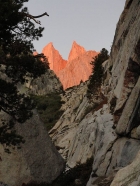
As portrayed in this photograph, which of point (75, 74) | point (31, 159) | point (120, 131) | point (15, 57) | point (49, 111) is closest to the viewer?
point (15, 57)

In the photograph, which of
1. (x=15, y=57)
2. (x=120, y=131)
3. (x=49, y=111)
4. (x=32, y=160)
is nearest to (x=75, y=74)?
(x=49, y=111)

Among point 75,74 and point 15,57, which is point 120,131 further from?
point 75,74

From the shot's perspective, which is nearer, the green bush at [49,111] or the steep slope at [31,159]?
the steep slope at [31,159]

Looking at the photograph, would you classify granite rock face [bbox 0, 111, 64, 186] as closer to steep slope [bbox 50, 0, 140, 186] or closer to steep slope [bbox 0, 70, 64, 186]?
steep slope [bbox 0, 70, 64, 186]

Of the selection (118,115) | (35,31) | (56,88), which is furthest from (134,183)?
(56,88)

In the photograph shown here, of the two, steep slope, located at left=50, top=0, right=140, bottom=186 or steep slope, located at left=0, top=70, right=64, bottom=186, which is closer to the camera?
steep slope, located at left=50, top=0, right=140, bottom=186

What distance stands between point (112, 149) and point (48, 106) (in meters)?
56.0

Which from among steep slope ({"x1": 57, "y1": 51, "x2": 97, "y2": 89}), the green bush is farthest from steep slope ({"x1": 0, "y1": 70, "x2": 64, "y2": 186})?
steep slope ({"x1": 57, "y1": 51, "x2": 97, "y2": 89})

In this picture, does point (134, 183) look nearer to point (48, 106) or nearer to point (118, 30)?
point (118, 30)

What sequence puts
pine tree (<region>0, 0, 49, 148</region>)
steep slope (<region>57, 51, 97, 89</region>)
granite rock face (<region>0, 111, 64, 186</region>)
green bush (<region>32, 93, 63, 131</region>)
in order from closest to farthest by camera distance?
pine tree (<region>0, 0, 49, 148</region>)
granite rock face (<region>0, 111, 64, 186</region>)
green bush (<region>32, 93, 63, 131</region>)
steep slope (<region>57, 51, 97, 89</region>)

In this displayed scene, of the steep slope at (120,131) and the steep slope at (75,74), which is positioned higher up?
the steep slope at (75,74)

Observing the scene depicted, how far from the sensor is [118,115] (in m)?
21.0

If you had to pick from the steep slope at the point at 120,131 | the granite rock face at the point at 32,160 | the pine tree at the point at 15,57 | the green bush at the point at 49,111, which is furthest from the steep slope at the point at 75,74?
the pine tree at the point at 15,57

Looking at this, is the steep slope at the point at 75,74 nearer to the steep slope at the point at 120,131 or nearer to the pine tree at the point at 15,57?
the steep slope at the point at 120,131
